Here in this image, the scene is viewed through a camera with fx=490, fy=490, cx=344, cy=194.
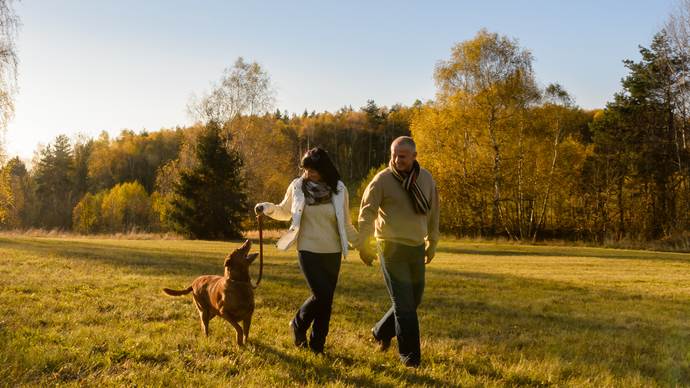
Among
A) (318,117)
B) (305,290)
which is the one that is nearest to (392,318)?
(305,290)

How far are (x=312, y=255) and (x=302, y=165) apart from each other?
892mm

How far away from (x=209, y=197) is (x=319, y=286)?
94.2 ft

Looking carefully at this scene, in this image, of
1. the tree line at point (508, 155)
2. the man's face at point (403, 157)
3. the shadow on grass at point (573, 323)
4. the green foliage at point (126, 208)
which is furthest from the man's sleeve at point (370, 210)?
the green foliage at point (126, 208)

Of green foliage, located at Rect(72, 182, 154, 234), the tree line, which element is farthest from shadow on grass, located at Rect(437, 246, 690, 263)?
green foliage, located at Rect(72, 182, 154, 234)

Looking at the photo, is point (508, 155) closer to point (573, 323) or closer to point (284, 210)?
point (573, 323)

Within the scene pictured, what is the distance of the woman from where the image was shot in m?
4.81

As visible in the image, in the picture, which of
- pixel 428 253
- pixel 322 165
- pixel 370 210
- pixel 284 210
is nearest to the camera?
pixel 370 210

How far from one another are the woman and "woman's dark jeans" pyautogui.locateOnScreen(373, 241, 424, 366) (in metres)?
0.43

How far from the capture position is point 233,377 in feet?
12.8

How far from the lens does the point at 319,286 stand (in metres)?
4.79

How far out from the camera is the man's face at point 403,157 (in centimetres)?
467

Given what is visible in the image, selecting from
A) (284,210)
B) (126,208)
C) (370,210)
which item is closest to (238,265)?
(284,210)

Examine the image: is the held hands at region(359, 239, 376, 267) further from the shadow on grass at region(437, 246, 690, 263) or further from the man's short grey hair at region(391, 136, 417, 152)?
the shadow on grass at region(437, 246, 690, 263)

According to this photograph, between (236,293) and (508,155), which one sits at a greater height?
(508,155)
